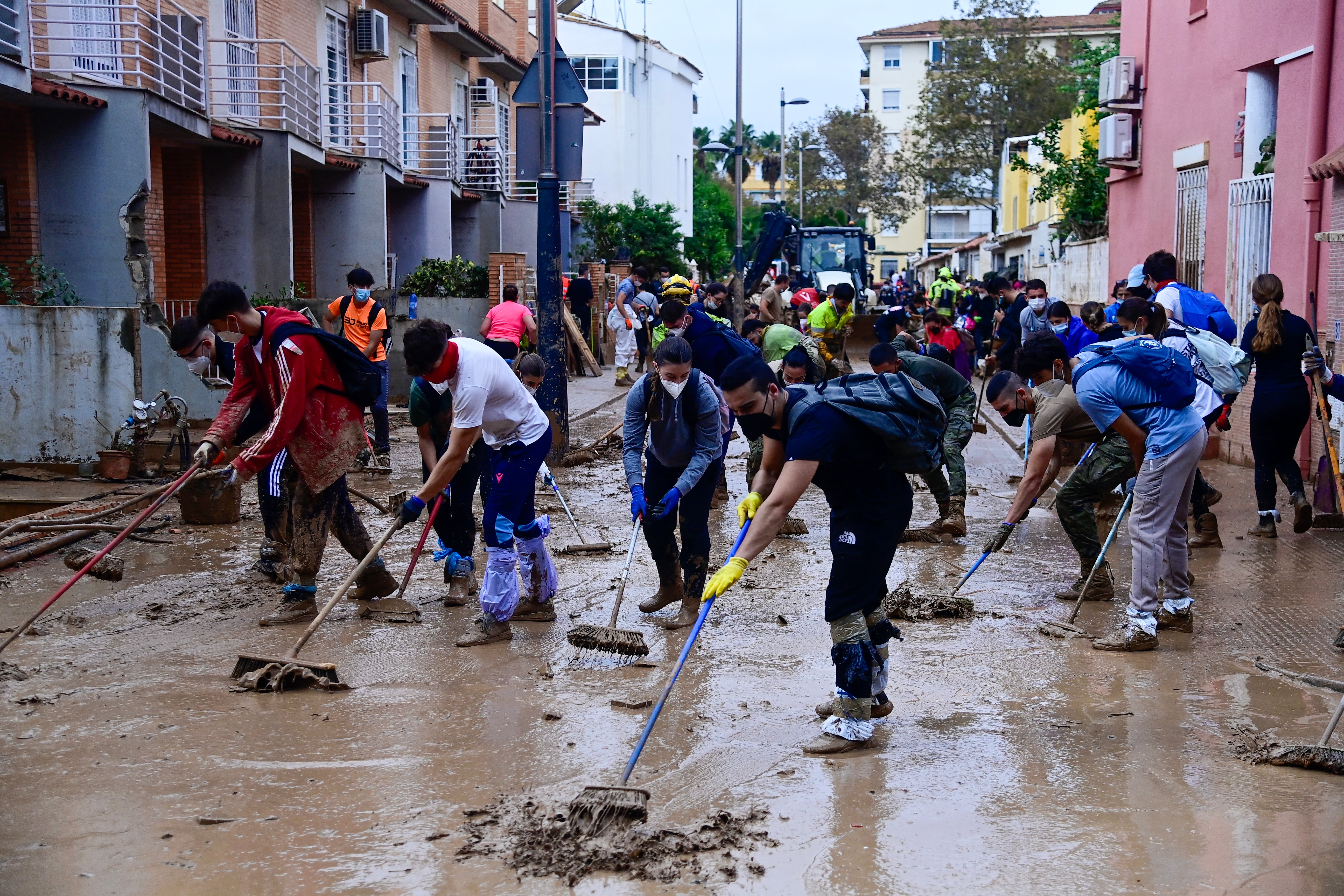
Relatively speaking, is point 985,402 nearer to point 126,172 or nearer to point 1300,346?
point 1300,346

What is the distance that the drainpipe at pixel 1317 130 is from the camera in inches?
411

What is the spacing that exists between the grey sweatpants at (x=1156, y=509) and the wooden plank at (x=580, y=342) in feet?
50.2

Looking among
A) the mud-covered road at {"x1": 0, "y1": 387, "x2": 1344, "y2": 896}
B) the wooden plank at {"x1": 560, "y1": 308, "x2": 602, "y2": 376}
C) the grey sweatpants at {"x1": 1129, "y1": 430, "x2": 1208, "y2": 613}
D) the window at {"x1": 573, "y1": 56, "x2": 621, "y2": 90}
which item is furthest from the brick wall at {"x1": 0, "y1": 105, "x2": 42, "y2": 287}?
the window at {"x1": 573, "y1": 56, "x2": 621, "y2": 90}

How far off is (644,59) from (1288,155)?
36.6 metres

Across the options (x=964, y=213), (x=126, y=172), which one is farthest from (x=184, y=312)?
(x=964, y=213)

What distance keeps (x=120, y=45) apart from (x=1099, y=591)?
1336 cm

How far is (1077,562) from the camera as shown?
8.09m

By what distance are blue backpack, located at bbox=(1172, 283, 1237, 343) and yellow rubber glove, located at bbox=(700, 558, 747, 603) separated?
5.80m

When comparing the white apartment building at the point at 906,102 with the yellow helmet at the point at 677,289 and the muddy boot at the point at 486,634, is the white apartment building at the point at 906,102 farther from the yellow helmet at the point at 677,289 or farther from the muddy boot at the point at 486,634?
the muddy boot at the point at 486,634

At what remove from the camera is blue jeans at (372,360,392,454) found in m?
11.7

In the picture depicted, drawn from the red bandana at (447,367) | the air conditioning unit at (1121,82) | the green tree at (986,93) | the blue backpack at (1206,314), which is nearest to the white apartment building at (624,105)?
the green tree at (986,93)

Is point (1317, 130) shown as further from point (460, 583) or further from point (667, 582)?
point (460, 583)

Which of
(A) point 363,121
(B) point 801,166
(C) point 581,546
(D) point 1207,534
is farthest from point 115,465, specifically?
→ (B) point 801,166

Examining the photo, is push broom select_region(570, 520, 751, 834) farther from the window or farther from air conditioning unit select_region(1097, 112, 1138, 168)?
the window
